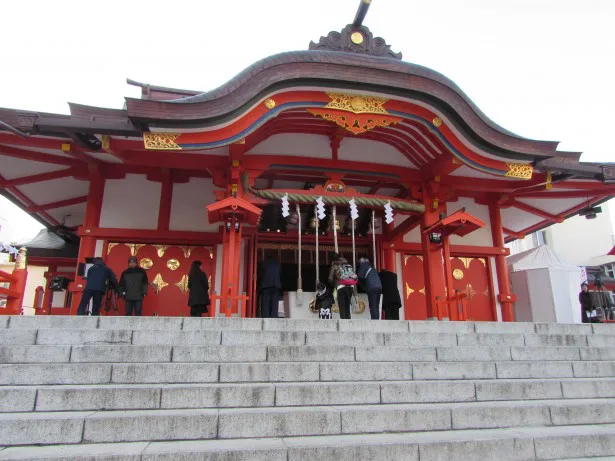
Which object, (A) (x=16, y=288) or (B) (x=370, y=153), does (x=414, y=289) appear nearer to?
(B) (x=370, y=153)

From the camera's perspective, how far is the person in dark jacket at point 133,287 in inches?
340

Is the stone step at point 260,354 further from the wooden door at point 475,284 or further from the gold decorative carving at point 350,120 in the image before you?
the wooden door at point 475,284

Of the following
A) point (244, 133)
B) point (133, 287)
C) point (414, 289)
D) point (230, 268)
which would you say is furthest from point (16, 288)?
point (414, 289)

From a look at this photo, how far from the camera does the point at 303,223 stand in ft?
34.9

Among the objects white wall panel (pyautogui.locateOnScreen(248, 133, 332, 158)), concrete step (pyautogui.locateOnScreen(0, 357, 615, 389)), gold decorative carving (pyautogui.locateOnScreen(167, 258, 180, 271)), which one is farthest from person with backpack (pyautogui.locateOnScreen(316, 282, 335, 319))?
concrete step (pyautogui.locateOnScreen(0, 357, 615, 389))

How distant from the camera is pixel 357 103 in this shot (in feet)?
27.1

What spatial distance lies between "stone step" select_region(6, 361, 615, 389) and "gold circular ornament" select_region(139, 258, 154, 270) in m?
5.64

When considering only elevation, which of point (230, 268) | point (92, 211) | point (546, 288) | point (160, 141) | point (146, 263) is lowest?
point (230, 268)

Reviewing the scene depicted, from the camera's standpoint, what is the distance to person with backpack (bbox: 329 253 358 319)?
8.18 meters

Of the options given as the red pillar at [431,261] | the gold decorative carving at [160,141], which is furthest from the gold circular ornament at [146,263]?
the red pillar at [431,261]

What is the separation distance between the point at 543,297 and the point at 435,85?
24.9ft

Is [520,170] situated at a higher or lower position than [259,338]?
higher

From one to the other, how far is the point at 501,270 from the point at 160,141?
8680mm

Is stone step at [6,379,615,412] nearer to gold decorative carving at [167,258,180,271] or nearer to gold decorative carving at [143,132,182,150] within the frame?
gold decorative carving at [143,132,182,150]
